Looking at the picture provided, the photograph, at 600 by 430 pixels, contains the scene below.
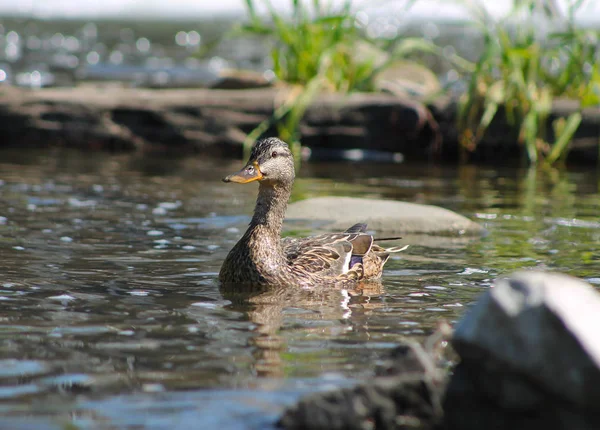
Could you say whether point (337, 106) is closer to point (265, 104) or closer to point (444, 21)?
point (265, 104)

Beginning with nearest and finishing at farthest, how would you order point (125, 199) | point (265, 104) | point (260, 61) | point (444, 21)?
1. point (125, 199)
2. point (265, 104)
3. point (260, 61)
4. point (444, 21)

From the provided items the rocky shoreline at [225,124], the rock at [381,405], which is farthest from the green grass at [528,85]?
the rock at [381,405]

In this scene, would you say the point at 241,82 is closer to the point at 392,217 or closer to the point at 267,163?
the point at 392,217

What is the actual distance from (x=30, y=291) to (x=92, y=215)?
2.91 m

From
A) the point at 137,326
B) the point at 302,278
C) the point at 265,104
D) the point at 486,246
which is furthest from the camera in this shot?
the point at 265,104

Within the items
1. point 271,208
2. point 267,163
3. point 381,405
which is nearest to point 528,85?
point 271,208

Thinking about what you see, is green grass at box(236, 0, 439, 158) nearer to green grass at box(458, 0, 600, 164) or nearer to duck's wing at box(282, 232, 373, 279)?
green grass at box(458, 0, 600, 164)

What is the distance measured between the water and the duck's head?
801 millimetres

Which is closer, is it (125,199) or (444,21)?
(125,199)

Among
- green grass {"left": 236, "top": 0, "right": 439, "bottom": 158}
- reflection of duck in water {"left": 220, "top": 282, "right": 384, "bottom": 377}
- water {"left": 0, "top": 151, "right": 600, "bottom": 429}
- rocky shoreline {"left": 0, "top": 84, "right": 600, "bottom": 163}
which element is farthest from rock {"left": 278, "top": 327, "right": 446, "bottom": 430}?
rocky shoreline {"left": 0, "top": 84, "right": 600, "bottom": 163}

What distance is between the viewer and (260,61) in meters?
26.2

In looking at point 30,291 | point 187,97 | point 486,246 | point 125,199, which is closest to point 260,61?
point 187,97

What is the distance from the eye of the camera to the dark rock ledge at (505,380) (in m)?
3.75

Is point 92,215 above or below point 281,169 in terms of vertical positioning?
below
